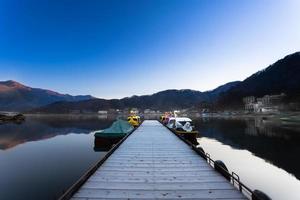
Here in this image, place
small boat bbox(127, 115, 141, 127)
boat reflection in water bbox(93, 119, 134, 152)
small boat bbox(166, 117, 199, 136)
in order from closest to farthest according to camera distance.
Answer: boat reflection in water bbox(93, 119, 134, 152) → small boat bbox(166, 117, 199, 136) → small boat bbox(127, 115, 141, 127)

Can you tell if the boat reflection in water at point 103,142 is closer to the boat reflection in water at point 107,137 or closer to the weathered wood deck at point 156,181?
the boat reflection in water at point 107,137

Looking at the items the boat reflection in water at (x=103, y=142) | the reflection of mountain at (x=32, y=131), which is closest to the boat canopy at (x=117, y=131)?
the boat reflection in water at (x=103, y=142)

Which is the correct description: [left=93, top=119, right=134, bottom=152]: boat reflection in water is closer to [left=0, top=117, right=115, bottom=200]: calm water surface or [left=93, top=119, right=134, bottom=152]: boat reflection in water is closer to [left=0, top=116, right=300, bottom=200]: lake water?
[left=0, top=116, right=300, bottom=200]: lake water

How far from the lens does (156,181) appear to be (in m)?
9.63

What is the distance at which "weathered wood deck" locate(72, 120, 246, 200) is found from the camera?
26.4 ft

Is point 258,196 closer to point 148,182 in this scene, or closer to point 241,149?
point 148,182

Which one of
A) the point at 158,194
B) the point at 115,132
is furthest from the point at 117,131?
the point at 158,194

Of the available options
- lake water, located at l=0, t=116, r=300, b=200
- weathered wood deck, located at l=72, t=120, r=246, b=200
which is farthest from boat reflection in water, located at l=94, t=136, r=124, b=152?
weathered wood deck, located at l=72, t=120, r=246, b=200

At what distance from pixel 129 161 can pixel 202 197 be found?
20.4 feet

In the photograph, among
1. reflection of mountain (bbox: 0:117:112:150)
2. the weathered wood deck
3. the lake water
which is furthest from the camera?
reflection of mountain (bbox: 0:117:112:150)

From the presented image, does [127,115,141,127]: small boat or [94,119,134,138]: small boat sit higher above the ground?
[127,115,141,127]: small boat

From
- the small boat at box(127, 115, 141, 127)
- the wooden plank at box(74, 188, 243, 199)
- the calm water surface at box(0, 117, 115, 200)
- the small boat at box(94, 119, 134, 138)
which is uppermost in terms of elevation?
the small boat at box(127, 115, 141, 127)

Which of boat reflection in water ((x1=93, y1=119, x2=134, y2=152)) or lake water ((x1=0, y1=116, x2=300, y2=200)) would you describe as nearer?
lake water ((x1=0, y1=116, x2=300, y2=200))

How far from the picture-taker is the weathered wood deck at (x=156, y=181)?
805 cm
